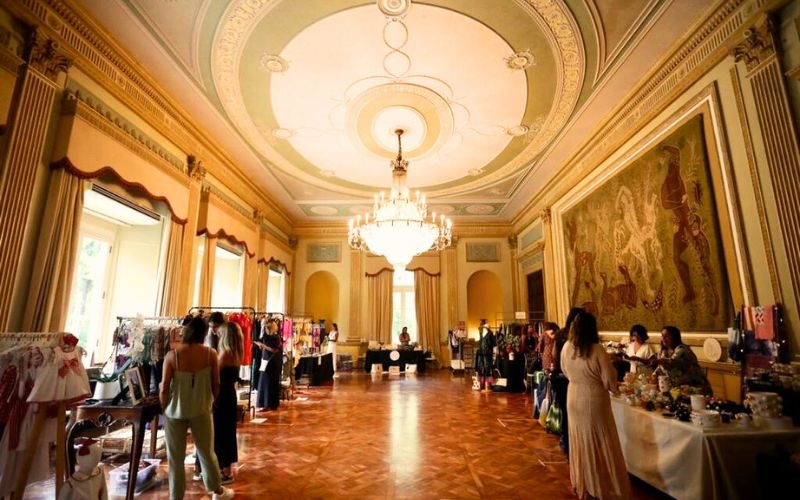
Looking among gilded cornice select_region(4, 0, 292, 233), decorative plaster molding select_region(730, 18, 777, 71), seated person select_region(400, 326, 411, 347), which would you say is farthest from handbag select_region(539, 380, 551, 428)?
gilded cornice select_region(4, 0, 292, 233)

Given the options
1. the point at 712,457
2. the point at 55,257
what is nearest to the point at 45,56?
the point at 55,257

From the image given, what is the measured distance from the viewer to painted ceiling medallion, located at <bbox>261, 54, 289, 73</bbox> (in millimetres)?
4938

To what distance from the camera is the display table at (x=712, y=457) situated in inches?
98.6

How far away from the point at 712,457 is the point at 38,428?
4.58 m

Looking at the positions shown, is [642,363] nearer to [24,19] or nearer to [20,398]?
[20,398]

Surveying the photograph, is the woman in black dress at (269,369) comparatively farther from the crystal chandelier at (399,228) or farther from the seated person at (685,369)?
the seated person at (685,369)

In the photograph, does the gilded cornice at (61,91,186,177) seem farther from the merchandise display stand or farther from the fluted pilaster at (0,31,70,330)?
the merchandise display stand

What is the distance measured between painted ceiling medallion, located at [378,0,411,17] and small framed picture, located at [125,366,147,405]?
14.3ft

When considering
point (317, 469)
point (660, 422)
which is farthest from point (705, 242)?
point (317, 469)

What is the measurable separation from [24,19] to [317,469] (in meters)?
5.13

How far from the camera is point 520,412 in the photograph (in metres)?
6.09

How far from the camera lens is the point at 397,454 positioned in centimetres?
412

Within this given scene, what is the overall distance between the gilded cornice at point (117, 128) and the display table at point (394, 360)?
23.8 feet

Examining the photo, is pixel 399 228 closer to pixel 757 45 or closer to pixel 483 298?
pixel 757 45
